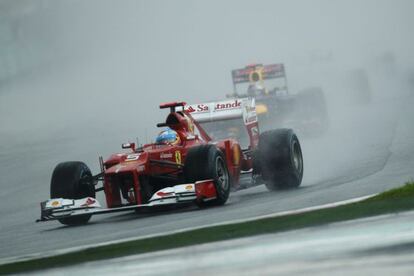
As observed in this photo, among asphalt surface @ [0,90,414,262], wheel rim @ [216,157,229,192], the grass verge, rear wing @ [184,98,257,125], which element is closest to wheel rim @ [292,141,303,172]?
asphalt surface @ [0,90,414,262]

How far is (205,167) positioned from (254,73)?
62.2ft

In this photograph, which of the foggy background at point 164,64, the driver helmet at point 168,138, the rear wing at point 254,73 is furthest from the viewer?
the rear wing at point 254,73

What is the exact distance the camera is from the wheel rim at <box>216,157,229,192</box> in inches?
539

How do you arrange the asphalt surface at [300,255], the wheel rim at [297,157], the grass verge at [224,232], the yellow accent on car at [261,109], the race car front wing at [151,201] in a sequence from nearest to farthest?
the asphalt surface at [300,255]
the grass verge at [224,232]
the race car front wing at [151,201]
the wheel rim at [297,157]
the yellow accent on car at [261,109]

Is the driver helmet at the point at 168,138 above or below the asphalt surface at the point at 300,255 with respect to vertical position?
above

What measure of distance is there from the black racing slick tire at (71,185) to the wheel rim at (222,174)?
6.26 feet

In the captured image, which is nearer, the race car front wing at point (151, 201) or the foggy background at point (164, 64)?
the race car front wing at point (151, 201)

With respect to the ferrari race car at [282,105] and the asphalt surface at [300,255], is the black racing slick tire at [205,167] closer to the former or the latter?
the asphalt surface at [300,255]

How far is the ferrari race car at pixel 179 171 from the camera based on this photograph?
1334cm

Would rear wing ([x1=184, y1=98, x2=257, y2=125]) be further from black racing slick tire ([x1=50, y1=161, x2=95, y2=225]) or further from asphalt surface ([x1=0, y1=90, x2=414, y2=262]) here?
black racing slick tire ([x1=50, y1=161, x2=95, y2=225])

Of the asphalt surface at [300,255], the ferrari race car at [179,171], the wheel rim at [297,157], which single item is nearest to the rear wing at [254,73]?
the ferrari race car at [179,171]

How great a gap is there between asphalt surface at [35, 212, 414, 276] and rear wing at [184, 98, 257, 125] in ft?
26.2

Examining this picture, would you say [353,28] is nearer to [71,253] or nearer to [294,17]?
[294,17]

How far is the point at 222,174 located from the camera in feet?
45.7
